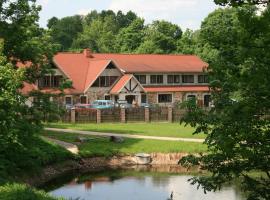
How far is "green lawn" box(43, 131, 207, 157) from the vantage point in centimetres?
3328

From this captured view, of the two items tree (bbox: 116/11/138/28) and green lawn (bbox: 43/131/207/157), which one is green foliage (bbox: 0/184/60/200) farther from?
tree (bbox: 116/11/138/28)

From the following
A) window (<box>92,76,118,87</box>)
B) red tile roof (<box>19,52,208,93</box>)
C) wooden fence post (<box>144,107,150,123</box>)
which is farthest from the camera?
window (<box>92,76,118,87</box>)

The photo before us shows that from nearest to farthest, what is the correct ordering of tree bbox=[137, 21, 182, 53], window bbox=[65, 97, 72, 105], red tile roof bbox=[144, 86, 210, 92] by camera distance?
window bbox=[65, 97, 72, 105] < red tile roof bbox=[144, 86, 210, 92] < tree bbox=[137, 21, 182, 53]

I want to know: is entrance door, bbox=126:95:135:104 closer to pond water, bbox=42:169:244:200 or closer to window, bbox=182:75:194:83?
window, bbox=182:75:194:83

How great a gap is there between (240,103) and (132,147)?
2381 centimetres

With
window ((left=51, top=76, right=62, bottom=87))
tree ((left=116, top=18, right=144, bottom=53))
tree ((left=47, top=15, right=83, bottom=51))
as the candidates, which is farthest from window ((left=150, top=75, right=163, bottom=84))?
tree ((left=47, top=15, right=83, bottom=51))

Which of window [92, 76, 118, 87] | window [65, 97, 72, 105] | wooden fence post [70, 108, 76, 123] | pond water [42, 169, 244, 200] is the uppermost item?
window [92, 76, 118, 87]

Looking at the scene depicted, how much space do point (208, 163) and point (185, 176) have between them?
695 inches

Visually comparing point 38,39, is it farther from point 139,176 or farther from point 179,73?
point 179,73

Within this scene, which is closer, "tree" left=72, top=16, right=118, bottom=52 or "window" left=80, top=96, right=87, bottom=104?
"window" left=80, top=96, right=87, bottom=104

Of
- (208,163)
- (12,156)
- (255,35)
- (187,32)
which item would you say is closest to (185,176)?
(12,156)

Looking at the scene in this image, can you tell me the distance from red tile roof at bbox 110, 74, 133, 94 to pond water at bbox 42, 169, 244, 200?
3383 cm

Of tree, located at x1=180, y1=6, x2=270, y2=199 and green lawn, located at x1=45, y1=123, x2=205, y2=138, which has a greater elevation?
tree, located at x1=180, y1=6, x2=270, y2=199

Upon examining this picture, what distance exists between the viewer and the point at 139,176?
29656 millimetres
